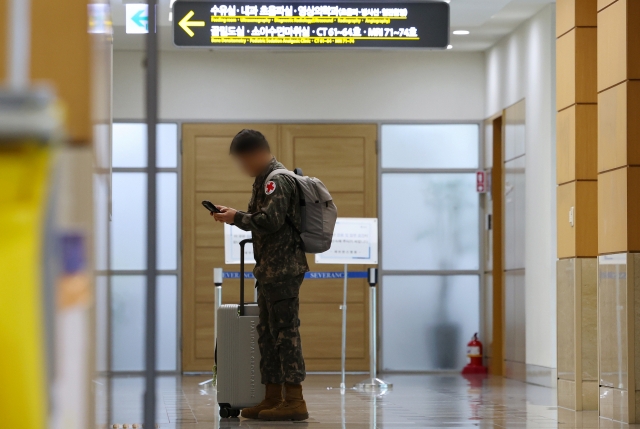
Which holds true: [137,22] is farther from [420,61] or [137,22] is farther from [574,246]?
[420,61]

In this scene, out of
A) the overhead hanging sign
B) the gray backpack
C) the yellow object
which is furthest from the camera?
the overhead hanging sign

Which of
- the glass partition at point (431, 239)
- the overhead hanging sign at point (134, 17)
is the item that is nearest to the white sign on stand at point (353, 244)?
the glass partition at point (431, 239)

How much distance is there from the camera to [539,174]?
9.24 m

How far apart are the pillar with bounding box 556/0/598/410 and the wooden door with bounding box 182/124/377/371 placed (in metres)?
4.34

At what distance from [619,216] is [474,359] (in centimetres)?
521

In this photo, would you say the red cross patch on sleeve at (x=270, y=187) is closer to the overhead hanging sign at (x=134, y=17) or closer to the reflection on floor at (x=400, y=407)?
the reflection on floor at (x=400, y=407)

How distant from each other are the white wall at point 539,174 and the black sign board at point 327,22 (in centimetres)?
280

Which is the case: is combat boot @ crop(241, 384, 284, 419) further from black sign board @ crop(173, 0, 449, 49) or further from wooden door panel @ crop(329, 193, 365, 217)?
wooden door panel @ crop(329, 193, 365, 217)

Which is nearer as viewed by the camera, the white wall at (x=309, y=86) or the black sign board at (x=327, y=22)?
the black sign board at (x=327, y=22)

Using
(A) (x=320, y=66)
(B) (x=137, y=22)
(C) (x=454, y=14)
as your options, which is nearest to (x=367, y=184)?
(A) (x=320, y=66)

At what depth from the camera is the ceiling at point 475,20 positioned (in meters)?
9.07

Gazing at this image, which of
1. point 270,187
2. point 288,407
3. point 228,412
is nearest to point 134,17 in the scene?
point 270,187

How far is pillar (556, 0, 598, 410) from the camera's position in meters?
6.62

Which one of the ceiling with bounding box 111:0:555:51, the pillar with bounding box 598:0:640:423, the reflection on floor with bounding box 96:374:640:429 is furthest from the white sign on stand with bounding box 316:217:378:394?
the pillar with bounding box 598:0:640:423
